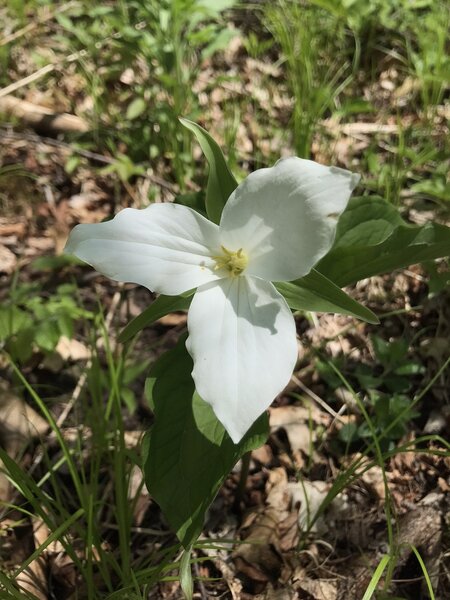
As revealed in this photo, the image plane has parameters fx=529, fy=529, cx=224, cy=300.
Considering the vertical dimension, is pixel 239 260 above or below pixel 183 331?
above

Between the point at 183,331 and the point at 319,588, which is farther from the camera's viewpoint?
the point at 183,331

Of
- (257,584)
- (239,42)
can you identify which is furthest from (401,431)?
(239,42)

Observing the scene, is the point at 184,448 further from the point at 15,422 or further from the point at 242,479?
the point at 15,422

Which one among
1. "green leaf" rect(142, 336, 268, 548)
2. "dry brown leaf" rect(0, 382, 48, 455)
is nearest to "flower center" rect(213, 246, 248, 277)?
"green leaf" rect(142, 336, 268, 548)

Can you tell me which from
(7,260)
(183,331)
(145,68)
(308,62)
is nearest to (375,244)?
(183,331)

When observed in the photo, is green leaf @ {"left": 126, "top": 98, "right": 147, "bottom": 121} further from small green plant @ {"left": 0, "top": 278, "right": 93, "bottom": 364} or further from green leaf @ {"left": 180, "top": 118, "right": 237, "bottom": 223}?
green leaf @ {"left": 180, "top": 118, "right": 237, "bottom": 223}

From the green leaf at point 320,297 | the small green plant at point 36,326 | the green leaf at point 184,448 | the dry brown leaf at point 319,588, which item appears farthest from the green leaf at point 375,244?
the small green plant at point 36,326

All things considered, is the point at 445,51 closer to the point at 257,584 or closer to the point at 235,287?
the point at 235,287
